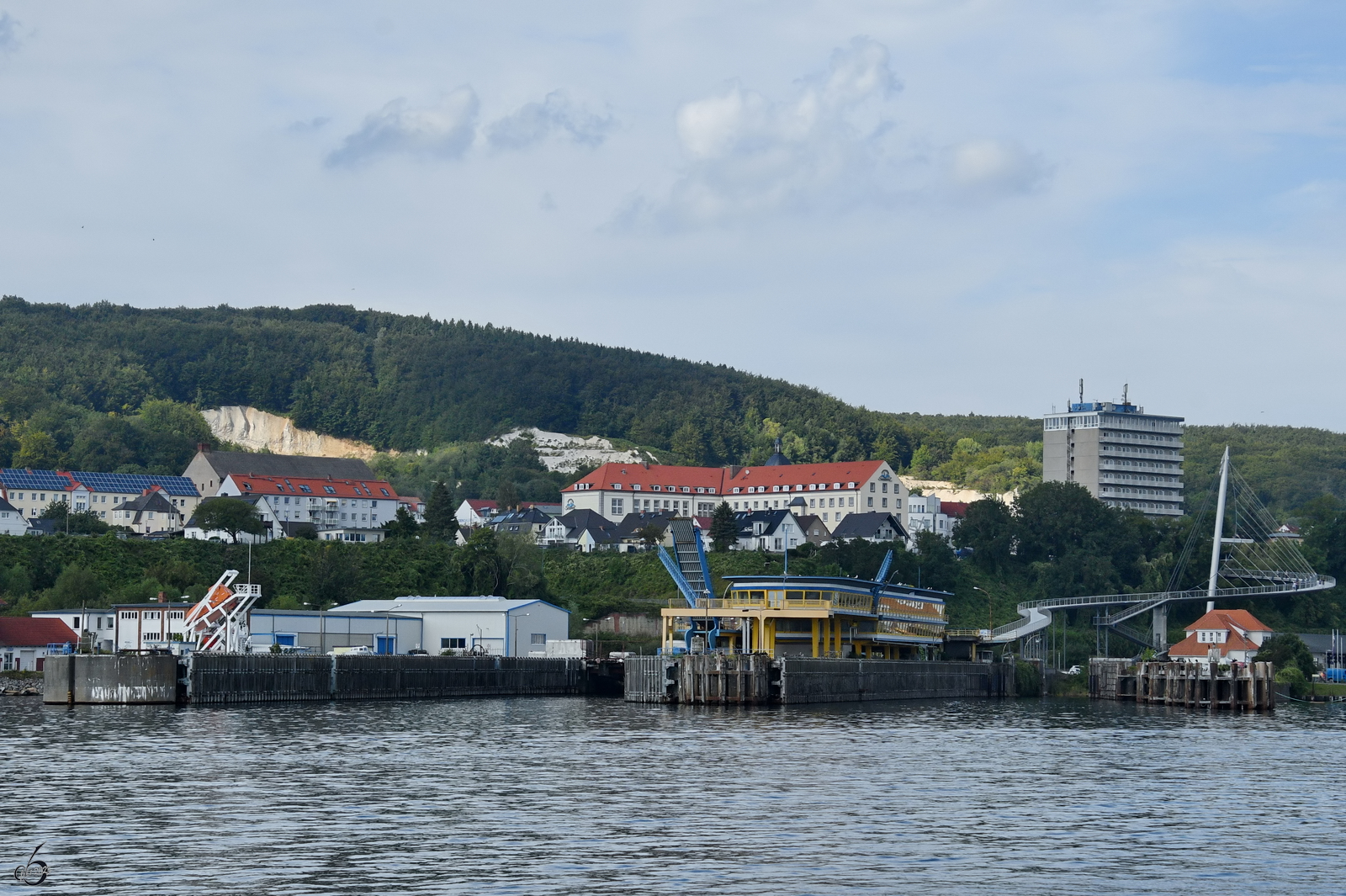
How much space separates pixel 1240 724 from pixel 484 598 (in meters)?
50.0

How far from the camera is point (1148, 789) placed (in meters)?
50.2

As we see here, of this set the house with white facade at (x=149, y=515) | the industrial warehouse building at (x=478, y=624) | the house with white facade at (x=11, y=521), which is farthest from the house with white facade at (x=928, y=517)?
the house with white facade at (x=11, y=521)

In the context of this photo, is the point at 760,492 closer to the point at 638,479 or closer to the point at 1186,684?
the point at 638,479

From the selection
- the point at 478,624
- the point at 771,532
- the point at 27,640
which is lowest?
the point at 27,640

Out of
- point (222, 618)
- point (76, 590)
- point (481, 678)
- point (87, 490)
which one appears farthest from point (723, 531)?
point (222, 618)

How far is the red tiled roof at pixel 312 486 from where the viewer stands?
179125mm

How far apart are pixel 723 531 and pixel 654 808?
114 meters

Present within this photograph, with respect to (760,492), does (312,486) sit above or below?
above

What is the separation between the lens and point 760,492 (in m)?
195

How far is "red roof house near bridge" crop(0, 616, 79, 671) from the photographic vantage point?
9956 centimetres

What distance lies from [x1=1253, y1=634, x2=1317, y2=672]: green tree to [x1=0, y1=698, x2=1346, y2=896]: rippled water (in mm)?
44128

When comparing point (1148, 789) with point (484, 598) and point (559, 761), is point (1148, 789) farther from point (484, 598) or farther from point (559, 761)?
point (484, 598)

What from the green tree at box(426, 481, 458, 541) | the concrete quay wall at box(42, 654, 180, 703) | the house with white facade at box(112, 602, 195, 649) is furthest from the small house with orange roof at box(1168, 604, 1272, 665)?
the concrete quay wall at box(42, 654, 180, 703)

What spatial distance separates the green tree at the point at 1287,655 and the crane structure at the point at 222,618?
68021 millimetres
